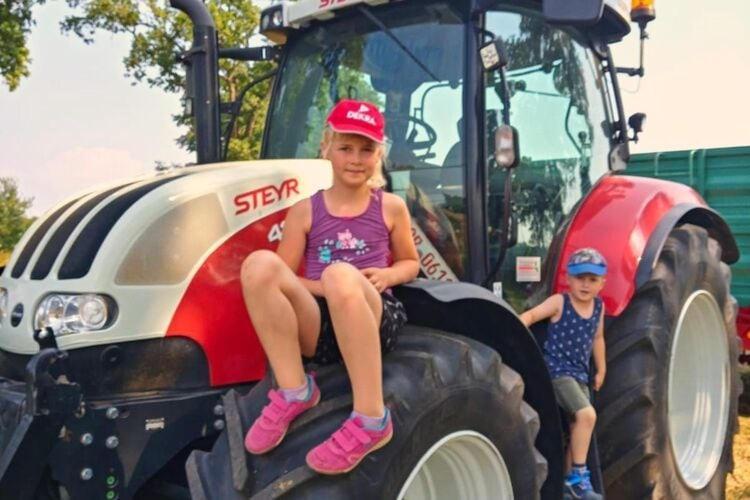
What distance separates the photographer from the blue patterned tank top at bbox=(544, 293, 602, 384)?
10.2 feet

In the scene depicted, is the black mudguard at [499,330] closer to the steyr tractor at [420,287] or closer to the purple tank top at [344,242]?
the steyr tractor at [420,287]

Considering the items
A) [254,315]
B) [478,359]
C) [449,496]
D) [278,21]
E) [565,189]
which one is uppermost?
[278,21]

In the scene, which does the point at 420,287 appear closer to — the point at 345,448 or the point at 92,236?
the point at 345,448

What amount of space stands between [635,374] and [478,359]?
1141 millimetres

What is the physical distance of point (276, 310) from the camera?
6.89 ft

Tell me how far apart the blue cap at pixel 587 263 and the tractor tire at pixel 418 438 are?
74 cm

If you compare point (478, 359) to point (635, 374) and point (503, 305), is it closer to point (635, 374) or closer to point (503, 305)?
point (503, 305)

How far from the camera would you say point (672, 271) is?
3498mm

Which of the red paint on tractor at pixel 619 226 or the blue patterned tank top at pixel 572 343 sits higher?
the red paint on tractor at pixel 619 226

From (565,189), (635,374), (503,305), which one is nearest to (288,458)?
(503,305)

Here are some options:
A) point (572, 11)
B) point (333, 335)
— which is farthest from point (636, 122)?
point (333, 335)

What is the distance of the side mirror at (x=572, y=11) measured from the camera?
2.61 m

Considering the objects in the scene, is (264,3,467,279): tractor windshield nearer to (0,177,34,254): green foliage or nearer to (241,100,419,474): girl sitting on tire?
(241,100,419,474): girl sitting on tire

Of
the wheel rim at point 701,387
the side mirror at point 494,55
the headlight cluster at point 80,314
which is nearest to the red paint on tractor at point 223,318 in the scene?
the headlight cluster at point 80,314
